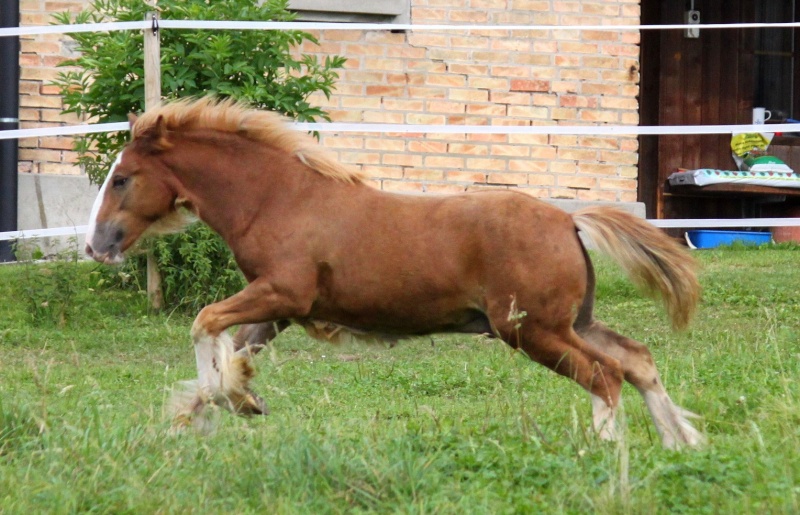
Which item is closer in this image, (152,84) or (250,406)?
(250,406)

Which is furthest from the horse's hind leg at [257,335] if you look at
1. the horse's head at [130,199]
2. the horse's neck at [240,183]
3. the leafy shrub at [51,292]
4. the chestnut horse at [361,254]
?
the leafy shrub at [51,292]

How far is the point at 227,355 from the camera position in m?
5.23

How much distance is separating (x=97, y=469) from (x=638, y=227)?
2751 millimetres

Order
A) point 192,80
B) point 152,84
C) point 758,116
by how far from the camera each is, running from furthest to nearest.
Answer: point 758,116 → point 192,80 → point 152,84

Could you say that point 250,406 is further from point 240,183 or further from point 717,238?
point 717,238

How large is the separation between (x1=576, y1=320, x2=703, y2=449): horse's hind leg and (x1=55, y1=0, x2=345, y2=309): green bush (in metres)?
3.75

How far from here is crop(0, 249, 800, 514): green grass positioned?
387cm

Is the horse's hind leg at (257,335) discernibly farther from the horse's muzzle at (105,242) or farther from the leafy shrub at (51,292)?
the leafy shrub at (51,292)

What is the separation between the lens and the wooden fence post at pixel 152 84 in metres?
8.57

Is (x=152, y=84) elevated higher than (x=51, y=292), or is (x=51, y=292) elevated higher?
(x=152, y=84)

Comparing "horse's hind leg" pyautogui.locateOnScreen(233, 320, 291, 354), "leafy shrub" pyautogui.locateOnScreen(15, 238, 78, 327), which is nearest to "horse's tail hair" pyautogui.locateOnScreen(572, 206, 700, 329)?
"horse's hind leg" pyautogui.locateOnScreen(233, 320, 291, 354)

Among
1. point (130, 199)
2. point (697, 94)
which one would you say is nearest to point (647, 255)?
point (130, 199)

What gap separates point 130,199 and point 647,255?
2.41 meters

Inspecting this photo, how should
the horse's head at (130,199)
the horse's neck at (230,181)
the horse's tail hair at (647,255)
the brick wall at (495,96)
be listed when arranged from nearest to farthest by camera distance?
1. the horse's tail hair at (647,255)
2. the horse's neck at (230,181)
3. the horse's head at (130,199)
4. the brick wall at (495,96)
